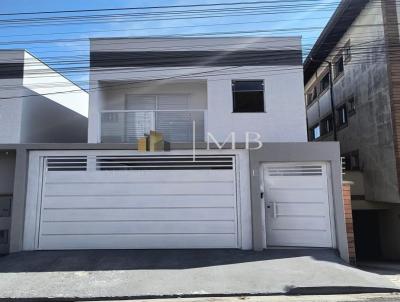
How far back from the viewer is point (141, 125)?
39.1 ft

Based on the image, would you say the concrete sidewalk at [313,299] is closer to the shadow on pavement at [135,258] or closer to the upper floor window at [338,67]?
the shadow on pavement at [135,258]

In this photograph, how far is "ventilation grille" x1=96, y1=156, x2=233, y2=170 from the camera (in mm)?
10828

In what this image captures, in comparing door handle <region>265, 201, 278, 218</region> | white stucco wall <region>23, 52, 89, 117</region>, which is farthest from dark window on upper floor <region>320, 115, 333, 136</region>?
white stucco wall <region>23, 52, 89, 117</region>

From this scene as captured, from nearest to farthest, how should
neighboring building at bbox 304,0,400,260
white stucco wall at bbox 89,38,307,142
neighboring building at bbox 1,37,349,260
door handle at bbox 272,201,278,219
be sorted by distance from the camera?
neighboring building at bbox 1,37,349,260 → door handle at bbox 272,201,278,219 → white stucco wall at bbox 89,38,307,142 → neighboring building at bbox 304,0,400,260

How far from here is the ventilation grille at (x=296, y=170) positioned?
10.6 m

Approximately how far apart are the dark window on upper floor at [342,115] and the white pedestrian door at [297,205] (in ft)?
27.9

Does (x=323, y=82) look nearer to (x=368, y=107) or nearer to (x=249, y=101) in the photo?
(x=368, y=107)

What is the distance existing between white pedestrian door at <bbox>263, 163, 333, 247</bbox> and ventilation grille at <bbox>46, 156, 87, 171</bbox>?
15.9 ft

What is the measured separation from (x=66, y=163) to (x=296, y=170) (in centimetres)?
608

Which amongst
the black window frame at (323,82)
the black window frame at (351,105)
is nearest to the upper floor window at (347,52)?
the black window frame at (351,105)

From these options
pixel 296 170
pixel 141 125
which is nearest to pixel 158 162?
pixel 141 125

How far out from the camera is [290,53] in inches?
493

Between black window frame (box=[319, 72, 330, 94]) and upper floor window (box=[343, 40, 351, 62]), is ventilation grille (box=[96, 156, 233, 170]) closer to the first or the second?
upper floor window (box=[343, 40, 351, 62])

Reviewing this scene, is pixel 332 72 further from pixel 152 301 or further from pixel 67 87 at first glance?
pixel 152 301
